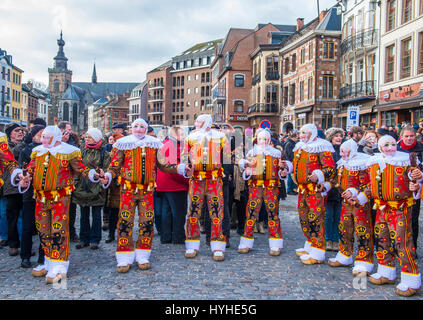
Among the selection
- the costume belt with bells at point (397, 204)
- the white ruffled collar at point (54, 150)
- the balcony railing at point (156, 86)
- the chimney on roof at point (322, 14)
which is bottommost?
the costume belt with bells at point (397, 204)

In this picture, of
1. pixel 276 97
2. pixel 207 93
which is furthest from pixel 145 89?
pixel 276 97

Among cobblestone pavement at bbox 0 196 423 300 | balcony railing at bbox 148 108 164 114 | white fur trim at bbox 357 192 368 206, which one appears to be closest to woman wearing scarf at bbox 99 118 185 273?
cobblestone pavement at bbox 0 196 423 300

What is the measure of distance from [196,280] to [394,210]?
257cm

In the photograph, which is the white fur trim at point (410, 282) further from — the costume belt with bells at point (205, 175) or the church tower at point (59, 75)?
the church tower at point (59, 75)

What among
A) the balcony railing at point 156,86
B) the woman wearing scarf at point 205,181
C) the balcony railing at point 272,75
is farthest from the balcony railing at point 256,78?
the woman wearing scarf at point 205,181

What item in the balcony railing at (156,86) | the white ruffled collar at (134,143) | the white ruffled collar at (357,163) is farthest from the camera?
the balcony railing at (156,86)

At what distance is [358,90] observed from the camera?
2558 cm

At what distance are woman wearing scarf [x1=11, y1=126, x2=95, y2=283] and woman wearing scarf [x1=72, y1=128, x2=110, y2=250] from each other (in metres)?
1.41

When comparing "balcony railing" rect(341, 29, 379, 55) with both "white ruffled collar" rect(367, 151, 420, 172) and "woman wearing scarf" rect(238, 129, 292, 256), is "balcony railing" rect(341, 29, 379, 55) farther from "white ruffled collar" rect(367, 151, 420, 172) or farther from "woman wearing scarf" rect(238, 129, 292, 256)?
"white ruffled collar" rect(367, 151, 420, 172)

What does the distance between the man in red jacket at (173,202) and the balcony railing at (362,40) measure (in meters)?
20.8

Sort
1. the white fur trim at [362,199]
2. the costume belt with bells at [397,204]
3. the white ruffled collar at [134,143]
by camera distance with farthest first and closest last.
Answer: the white ruffled collar at [134,143]
the white fur trim at [362,199]
the costume belt with bells at [397,204]

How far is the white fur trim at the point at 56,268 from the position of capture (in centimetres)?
513

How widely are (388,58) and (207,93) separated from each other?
52.6 meters

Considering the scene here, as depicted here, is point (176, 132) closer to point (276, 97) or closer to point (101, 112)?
point (276, 97)
